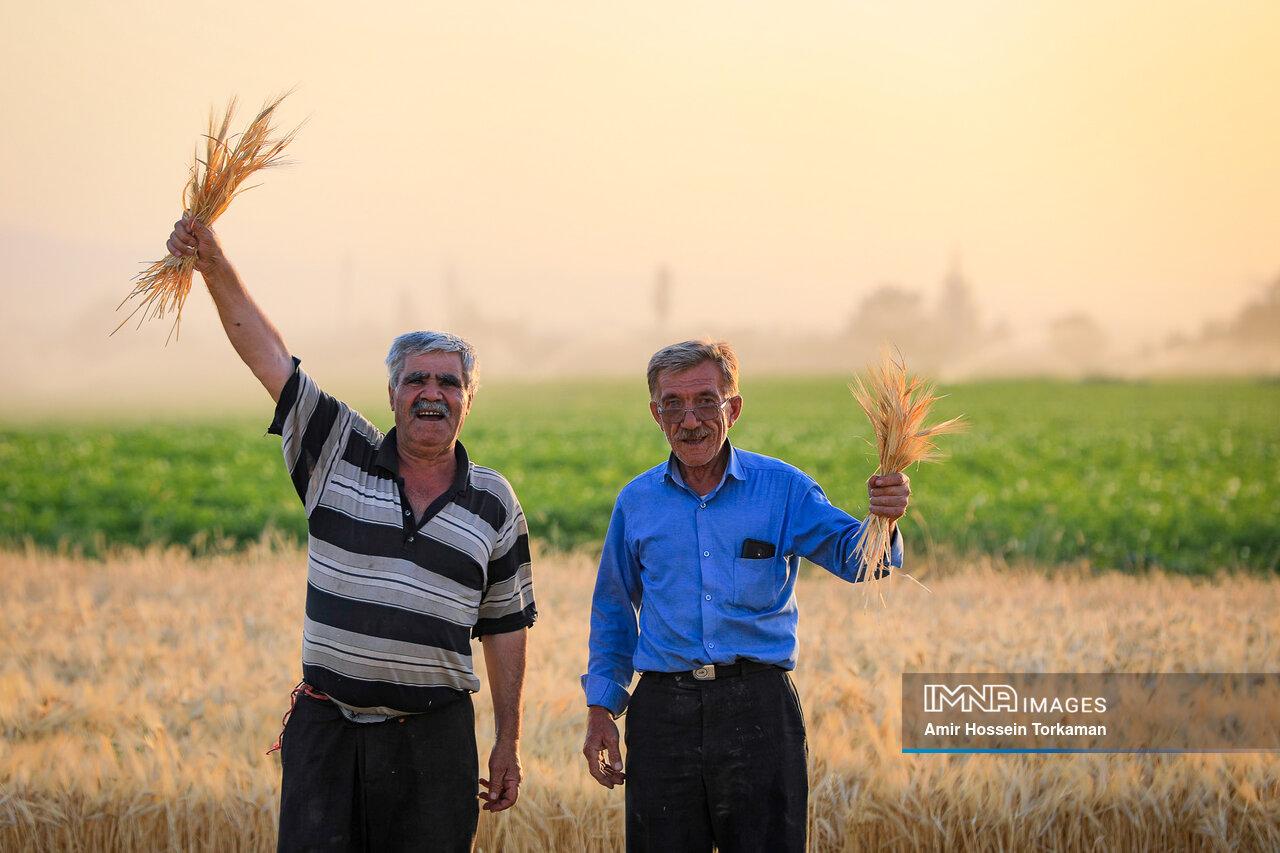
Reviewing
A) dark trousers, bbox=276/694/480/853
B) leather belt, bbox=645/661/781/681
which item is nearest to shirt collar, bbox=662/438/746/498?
leather belt, bbox=645/661/781/681

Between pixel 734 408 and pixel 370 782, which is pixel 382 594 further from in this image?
pixel 734 408

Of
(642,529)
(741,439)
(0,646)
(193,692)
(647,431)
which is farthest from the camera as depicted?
(647,431)

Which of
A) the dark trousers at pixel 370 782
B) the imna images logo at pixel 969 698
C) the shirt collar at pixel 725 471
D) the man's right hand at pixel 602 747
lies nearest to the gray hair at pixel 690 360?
the shirt collar at pixel 725 471

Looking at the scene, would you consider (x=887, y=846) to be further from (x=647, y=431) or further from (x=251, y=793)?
(x=647, y=431)

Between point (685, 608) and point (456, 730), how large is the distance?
Answer: 3.15 feet

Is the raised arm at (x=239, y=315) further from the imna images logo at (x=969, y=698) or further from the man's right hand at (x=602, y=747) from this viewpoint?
the imna images logo at (x=969, y=698)

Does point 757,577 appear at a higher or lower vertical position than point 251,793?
higher

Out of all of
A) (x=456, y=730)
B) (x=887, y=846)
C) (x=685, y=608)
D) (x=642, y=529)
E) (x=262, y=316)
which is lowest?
(x=887, y=846)

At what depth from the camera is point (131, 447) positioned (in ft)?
102

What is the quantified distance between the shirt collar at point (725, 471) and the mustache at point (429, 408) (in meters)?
0.84

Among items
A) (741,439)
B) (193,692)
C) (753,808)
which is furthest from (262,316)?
(741,439)

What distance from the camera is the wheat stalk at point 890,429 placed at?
3.82 metres

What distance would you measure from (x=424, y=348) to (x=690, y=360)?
38.6 inches

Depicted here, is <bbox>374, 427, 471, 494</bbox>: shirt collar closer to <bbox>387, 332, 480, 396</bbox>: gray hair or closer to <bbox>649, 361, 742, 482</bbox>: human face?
<bbox>387, 332, 480, 396</bbox>: gray hair
